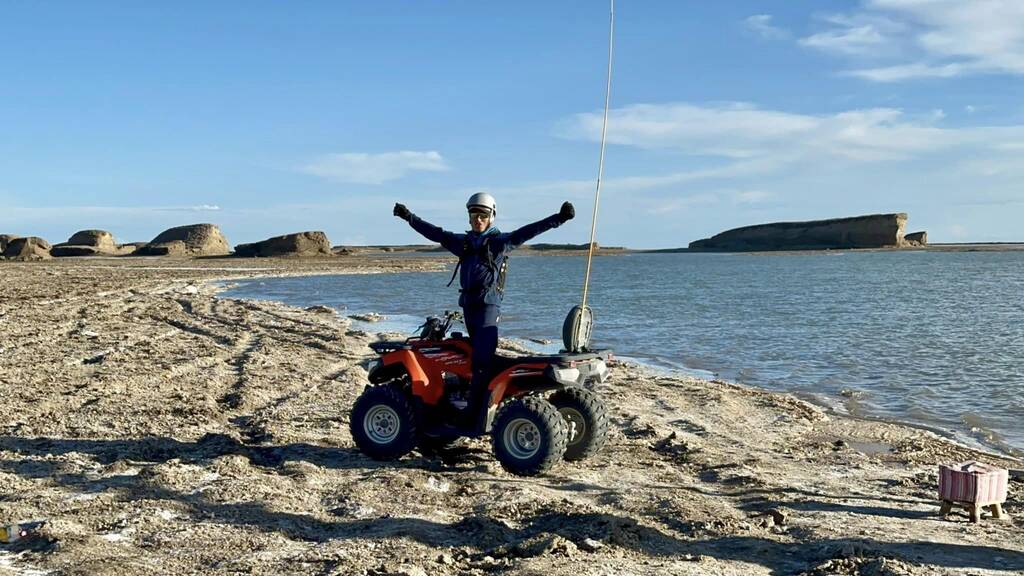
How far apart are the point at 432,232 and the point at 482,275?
637mm

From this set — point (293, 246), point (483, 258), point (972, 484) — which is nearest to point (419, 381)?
point (483, 258)

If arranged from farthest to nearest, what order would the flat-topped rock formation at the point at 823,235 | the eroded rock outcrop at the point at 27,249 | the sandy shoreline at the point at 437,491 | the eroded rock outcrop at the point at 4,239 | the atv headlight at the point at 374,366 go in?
the flat-topped rock formation at the point at 823,235 → the eroded rock outcrop at the point at 4,239 → the eroded rock outcrop at the point at 27,249 → the atv headlight at the point at 374,366 → the sandy shoreline at the point at 437,491

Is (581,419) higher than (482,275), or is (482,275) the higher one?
(482,275)

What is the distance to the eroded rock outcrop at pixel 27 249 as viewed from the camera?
65.2 metres

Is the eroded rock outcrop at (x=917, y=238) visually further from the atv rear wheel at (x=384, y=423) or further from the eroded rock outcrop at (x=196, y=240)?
the atv rear wheel at (x=384, y=423)

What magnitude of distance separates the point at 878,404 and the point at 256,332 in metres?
10.8

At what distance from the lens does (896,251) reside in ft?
460

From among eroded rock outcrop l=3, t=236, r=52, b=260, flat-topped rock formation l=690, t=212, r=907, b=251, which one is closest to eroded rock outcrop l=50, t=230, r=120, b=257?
eroded rock outcrop l=3, t=236, r=52, b=260

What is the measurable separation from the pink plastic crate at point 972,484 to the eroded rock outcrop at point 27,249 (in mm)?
70752

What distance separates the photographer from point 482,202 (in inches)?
247

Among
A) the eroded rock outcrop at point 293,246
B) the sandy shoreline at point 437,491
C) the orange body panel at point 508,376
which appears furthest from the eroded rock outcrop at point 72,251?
the orange body panel at point 508,376

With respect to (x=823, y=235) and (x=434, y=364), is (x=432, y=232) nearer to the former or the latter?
(x=434, y=364)

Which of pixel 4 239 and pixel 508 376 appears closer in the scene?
pixel 508 376

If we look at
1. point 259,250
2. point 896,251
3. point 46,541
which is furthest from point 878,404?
point 896,251
